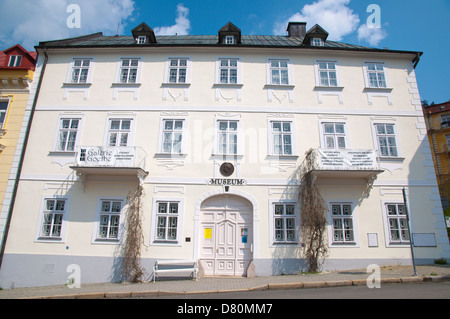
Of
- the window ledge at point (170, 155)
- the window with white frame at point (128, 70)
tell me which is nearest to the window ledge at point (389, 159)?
the window ledge at point (170, 155)

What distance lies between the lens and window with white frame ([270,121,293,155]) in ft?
40.5

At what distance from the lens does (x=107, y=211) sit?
11625mm

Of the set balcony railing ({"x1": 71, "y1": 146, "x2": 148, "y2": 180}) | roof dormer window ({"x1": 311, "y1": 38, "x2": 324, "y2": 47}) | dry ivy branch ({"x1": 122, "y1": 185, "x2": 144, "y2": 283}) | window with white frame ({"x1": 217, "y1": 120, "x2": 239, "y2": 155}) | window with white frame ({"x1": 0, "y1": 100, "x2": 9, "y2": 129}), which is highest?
roof dormer window ({"x1": 311, "y1": 38, "x2": 324, "y2": 47})

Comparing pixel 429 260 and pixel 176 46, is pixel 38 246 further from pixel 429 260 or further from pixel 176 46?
pixel 429 260

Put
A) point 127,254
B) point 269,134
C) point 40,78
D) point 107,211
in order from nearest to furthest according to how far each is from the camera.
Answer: point 127,254 < point 107,211 < point 269,134 < point 40,78

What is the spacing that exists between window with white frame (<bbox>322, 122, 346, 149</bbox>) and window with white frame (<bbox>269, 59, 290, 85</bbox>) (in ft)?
9.38

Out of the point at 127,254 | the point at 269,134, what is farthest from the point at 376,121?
the point at 127,254

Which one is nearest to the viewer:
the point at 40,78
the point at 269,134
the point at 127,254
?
the point at 127,254

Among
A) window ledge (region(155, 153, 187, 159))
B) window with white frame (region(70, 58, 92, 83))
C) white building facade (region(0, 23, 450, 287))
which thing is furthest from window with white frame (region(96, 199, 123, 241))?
window with white frame (region(70, 58, 92, 83))

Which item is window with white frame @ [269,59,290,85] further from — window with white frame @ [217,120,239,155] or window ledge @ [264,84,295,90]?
window with white frame @ [217,120,239,155]

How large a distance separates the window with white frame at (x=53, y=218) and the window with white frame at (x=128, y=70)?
6.27 m

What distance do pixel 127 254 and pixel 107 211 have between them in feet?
6.76

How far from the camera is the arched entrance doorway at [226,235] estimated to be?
11.3 meters

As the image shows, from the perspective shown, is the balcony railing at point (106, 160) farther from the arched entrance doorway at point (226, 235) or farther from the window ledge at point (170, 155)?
the arched entrance doorway at point (226, 235)
